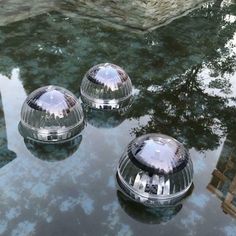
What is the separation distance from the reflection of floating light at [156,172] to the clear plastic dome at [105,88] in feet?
9.92

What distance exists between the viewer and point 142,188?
860cm

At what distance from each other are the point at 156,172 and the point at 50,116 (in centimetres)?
324

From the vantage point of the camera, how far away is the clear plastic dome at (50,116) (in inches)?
400

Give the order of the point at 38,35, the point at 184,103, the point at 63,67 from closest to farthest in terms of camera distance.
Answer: the point at 184,103, the point at 63,67, the point at 38,35

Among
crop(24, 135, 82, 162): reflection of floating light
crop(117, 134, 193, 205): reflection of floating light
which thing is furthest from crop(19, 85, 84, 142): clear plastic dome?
crop(117, 134, 193, 205): reflection of floating light

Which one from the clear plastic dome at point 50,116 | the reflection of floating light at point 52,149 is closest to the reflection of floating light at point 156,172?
the reflection of floating light at point 52,149

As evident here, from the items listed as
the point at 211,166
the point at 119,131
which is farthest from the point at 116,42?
the point at 211,166

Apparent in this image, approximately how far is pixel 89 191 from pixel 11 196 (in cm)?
174

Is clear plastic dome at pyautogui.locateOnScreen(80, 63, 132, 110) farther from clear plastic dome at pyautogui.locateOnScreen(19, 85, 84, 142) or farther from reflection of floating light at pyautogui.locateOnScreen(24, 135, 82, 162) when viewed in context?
reflection of floating light at pyautogui.locateOnScreen(24, 135, 82, 162)

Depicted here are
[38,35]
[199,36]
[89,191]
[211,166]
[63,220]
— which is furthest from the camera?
[199,36]

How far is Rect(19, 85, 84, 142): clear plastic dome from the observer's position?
33.3 ft

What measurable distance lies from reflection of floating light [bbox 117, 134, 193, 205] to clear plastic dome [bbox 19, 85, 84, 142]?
211cm

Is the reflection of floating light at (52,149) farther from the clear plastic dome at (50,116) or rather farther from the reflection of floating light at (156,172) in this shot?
the reflection of floating light at (156,172)

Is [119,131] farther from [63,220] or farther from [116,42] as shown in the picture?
[116,42]
